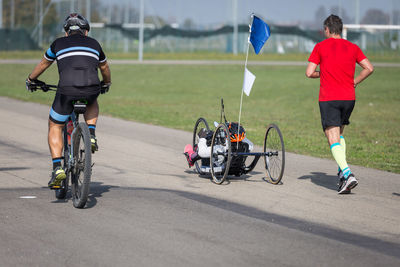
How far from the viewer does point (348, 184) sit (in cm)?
782

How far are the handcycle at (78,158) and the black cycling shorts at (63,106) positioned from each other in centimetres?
5

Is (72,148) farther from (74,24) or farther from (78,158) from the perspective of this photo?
(74,24)

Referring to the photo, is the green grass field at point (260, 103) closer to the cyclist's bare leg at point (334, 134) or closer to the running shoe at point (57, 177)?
the cyclist's bare leg at point (334, 134)

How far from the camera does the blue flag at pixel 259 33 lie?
8883 mm

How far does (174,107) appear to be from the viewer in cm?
2036

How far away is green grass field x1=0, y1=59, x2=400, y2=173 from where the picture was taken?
13.2 meters

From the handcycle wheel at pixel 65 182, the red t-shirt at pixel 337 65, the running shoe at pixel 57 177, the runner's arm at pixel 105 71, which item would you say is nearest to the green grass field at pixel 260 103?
the red t-shirt at pixel 337 65

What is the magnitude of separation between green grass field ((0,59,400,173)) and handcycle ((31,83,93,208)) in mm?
4852

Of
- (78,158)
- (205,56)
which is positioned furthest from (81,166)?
(205,56)

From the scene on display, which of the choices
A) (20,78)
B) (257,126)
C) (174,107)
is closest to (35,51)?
(20,78)

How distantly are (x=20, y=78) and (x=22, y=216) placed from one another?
81.8ft

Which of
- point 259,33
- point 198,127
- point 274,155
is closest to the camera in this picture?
point 274,155

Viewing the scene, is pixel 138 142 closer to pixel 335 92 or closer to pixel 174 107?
pixel 335 92

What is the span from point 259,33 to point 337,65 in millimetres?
1300
